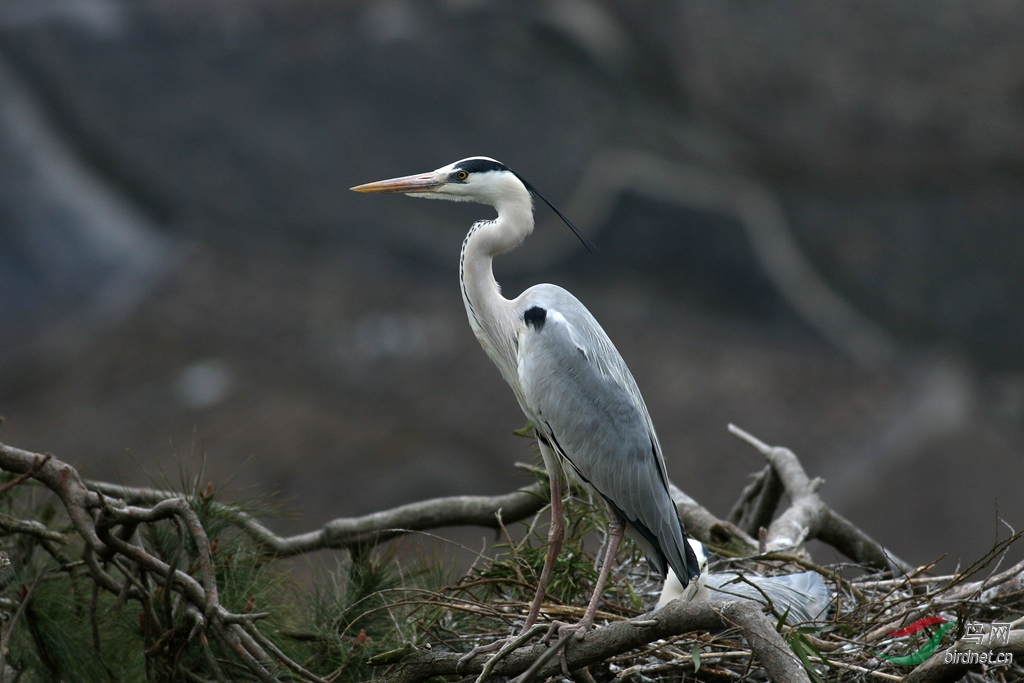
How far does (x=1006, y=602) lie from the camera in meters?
1.70

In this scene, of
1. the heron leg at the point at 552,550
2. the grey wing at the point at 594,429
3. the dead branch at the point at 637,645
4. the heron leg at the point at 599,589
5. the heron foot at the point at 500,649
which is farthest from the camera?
the grey wing at the point at 594,429

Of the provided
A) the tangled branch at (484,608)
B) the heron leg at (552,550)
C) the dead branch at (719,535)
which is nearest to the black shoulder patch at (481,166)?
the heron leg at (552,550)

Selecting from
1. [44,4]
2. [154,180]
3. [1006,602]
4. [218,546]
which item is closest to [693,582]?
[1006,602]

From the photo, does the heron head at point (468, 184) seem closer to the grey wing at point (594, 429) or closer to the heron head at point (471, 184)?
the heron head at point (471, 184)

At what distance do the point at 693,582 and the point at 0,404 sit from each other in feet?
16.9

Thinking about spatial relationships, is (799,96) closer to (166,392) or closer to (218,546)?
(166,392)

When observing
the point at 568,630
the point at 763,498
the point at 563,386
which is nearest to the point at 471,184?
the point at 563,386

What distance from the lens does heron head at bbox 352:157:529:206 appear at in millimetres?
1720

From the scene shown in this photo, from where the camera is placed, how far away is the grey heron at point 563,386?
1671mm

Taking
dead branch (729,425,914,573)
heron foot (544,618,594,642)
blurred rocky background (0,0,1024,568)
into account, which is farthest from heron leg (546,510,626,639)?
blurred rocky background (0,0,1024,568)

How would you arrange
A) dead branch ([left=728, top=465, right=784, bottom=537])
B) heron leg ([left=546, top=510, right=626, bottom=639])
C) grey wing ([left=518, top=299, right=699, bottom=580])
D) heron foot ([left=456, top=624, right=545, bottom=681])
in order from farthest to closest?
dead branch ([left=728, top=465, right=784, bottom=537]) → grey wing ([left=518, top=299, right=699, bottom=580]) → heron leg ([left=546, top=510, right=626, bottom=639]) → heron foot ([left=456, top=624, right=545, bottom=681])

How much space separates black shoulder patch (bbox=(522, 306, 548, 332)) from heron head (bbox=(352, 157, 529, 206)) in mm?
205

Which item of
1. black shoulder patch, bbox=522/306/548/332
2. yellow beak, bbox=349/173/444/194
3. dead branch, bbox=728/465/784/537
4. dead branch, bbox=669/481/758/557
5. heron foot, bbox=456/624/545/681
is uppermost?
yellow beak, bbox=349/173/444/194

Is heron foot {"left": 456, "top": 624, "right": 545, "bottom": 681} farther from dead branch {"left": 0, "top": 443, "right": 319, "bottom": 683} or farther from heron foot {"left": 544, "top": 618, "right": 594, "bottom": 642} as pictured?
dead branch {"left": 0, "top": 443, "right": 319, "bottom": 683}
